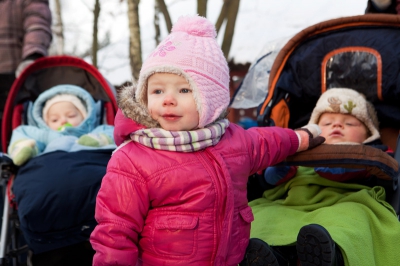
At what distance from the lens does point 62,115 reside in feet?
12.9

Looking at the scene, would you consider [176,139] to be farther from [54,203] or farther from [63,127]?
[63,127]

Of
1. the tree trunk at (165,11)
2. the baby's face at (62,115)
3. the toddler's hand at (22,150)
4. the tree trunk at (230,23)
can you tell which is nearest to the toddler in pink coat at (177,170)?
the toddler's hand at (22,150)

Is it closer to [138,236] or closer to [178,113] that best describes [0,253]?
[138,236]

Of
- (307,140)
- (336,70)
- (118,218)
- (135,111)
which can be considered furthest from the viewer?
(336,70)

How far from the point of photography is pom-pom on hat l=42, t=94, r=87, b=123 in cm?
395

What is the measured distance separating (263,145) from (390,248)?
2.64 feet

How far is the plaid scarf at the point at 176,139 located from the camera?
2115 millimetres

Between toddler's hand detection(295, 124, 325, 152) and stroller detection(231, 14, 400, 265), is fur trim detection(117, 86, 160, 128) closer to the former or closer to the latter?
toddler's hand detection(295, 124, 325, 152)

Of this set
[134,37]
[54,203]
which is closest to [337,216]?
[54,203]

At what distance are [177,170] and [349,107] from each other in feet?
5.10

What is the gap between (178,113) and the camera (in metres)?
2.14


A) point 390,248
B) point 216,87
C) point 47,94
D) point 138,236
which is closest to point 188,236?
point 138,236

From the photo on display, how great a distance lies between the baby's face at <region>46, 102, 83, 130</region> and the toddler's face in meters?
1.88

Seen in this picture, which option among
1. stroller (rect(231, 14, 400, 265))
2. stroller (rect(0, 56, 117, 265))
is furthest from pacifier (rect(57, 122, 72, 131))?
stroller (rect(231, 14, 400, 265))
